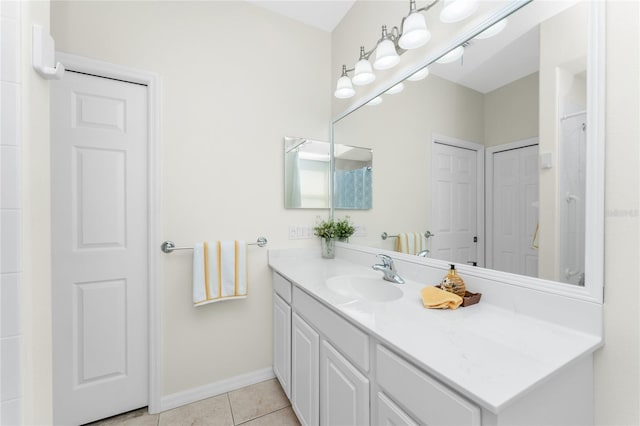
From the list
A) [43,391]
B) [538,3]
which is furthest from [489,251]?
[43,391]

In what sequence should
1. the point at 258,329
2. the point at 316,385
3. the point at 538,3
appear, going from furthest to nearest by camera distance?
1. the point at 258,329
2. the point at 316,385
3. the point at 538,3

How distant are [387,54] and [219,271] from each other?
1.61 meters

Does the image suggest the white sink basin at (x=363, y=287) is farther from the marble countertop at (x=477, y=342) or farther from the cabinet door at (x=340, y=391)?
the cabinet door at (x=340, y=391)

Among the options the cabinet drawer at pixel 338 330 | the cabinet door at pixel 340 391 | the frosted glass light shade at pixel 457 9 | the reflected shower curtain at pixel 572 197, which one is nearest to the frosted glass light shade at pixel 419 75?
the frosted glass light shade at pixel 457 9

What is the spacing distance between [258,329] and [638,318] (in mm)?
1804

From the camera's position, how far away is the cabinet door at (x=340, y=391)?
876 millimetres

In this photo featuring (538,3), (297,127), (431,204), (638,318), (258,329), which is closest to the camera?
(638,318)

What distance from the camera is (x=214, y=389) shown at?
168 cm

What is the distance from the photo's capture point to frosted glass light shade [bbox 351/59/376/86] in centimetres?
Answer: 163

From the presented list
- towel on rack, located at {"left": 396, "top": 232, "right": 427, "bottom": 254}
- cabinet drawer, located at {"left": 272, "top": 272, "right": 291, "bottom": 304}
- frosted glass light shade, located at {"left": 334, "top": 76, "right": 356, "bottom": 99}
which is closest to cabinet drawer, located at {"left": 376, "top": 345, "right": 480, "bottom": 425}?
towel on rack, located at {"left": 396, "top": 232, "right": 427, "bottom": 254}

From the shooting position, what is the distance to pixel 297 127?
1987 mm

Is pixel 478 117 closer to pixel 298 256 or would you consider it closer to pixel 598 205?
pixel 598 205

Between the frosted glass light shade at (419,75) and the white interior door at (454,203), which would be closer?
the white interior door at (454,203)

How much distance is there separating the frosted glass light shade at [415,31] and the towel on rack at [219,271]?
58.3 inches
